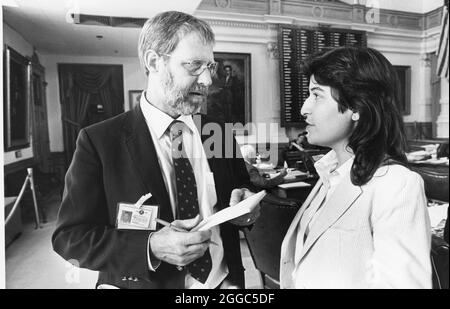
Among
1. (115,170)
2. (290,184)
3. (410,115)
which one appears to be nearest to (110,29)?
(115,170)

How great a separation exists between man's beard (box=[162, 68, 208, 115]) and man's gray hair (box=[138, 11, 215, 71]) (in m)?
0.08

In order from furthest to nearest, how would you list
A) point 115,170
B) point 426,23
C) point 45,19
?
point 426,23
point 45,19
point 115,170

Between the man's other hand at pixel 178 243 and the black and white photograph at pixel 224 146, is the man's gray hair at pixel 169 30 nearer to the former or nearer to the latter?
the black and white photograph at pixel 224 146

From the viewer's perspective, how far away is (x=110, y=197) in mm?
1104

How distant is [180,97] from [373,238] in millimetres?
747

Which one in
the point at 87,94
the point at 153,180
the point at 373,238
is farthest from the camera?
the point at 87,94

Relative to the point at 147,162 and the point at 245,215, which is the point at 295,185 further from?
the point at 147,162

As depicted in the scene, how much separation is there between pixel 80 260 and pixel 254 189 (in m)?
0.66

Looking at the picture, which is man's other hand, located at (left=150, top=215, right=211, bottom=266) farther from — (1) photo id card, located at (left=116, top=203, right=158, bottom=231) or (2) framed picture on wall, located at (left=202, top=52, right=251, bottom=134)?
(2) framed picture on wall, located at (left=202, top=52, right=251, bottom=134)

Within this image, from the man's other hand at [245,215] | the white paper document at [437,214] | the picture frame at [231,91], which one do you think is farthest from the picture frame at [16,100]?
the white paper document at [437,214]

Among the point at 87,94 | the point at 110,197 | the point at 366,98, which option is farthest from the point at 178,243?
the point at 366,98

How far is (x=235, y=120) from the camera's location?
1305 millimetres
